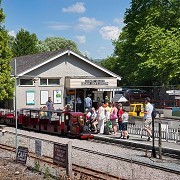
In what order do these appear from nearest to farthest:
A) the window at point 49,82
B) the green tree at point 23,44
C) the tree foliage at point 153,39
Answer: the window at point 49,82 → the tree foliage at point 153,39 → the green tree at point 23,44

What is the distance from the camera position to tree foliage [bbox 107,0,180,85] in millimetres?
36203

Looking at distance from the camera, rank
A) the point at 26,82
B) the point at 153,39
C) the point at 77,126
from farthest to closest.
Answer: the point at 153,39
the point at 26,82
the point at 77,126

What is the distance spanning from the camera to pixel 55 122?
21.6 meters

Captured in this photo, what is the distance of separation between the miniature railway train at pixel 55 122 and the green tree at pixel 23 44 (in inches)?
1648

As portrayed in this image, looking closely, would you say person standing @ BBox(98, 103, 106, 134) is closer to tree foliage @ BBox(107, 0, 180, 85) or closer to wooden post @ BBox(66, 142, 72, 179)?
wooden post @ BBox(66, 142, 72, 179)

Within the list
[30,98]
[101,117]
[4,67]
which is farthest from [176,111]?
[4,67]

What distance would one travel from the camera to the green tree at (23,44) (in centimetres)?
6669

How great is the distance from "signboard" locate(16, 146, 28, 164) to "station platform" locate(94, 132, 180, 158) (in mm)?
5593

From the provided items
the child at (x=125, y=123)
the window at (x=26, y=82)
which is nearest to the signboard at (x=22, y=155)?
the child at (x=125, y=123)

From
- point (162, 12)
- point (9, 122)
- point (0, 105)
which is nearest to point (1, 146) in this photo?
point (9, 122)

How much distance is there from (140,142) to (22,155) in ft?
19.9

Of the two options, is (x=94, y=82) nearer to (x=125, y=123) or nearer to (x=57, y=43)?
(x=125, y=123)

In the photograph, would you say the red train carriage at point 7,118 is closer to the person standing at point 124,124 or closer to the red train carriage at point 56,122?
the red train carriage at point 56,122

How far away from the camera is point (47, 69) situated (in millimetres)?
31031
